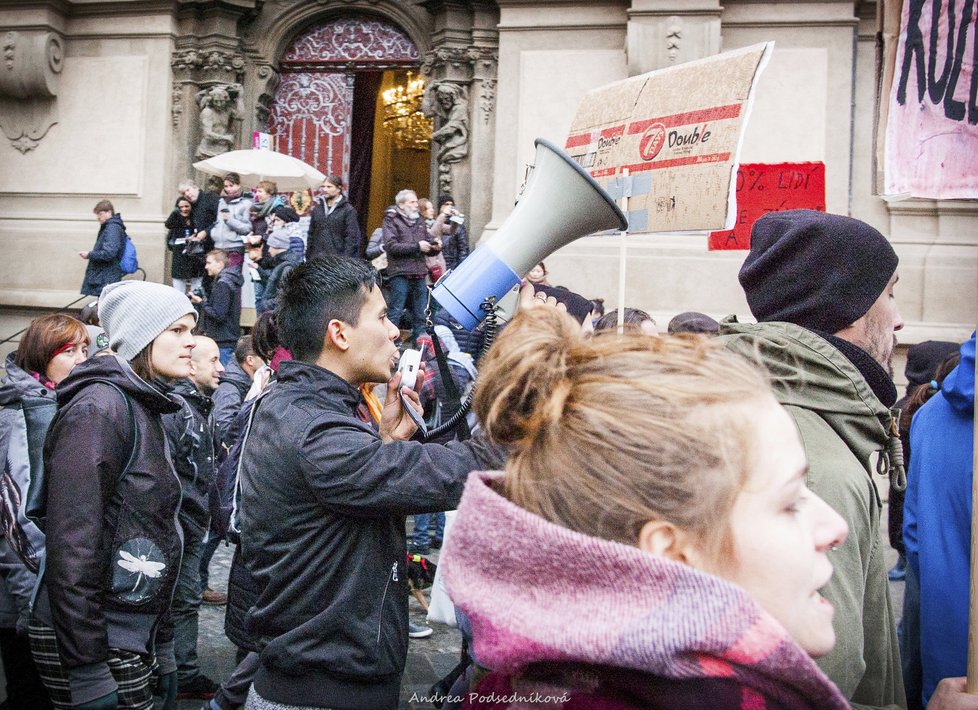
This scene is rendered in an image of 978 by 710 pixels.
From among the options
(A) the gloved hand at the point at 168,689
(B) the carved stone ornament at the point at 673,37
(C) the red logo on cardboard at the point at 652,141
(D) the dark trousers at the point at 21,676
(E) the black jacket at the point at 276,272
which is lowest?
(A) the gloved hand at the point at 168,689

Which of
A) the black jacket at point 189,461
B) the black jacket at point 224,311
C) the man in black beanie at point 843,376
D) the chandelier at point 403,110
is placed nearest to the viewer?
the man in black beanie at point 843,376

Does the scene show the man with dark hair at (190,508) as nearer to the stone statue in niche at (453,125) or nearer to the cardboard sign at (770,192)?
the cardboard sign at (770,192)

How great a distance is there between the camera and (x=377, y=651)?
2338mm

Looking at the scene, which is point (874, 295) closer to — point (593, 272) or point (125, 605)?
point (125, 605)

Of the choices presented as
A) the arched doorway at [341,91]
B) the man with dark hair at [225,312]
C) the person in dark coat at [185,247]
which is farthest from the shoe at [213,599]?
the arched doorway at [341,91]

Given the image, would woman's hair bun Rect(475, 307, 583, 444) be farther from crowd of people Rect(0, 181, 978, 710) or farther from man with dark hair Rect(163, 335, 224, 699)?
man with dark hair Rect(163, 335, 224, 699)

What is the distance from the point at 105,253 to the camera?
37.1ft

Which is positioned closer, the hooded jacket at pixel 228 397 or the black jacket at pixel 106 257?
the hooded jacket at pixel 228 397

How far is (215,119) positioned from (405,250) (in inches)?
148

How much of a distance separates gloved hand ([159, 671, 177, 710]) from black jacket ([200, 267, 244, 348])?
21.8ft

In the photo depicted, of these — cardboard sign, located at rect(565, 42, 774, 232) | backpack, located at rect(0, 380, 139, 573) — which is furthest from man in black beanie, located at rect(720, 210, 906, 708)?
backpack, located at rect(0, 380, 139, 573)

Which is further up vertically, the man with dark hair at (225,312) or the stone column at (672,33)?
the stone column at (672,33)

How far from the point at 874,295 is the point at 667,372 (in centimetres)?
110

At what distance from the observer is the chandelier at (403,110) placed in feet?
47.2
